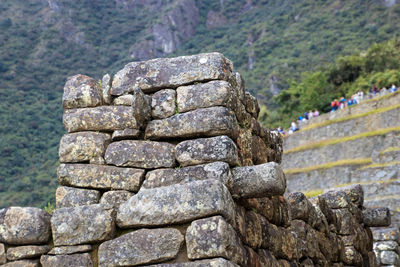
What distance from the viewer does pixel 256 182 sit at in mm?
5281

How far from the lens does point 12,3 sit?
103 metres

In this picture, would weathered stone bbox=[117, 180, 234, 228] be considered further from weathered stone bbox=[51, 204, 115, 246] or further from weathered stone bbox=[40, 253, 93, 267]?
weathered stone bbox=[40, 253, 93, 267]

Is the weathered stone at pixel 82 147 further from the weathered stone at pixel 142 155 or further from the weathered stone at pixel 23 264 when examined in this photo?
the weathered stone at pixel 23 264

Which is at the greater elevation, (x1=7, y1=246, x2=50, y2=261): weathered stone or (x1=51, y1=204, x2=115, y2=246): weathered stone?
(x1=51, y1=204, x2=115, y2=246): weathered stone

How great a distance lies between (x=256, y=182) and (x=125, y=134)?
1319 millimetres

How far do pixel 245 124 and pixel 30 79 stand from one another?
6701 cm

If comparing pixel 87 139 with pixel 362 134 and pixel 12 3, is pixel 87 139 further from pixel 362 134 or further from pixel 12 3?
pixel 12 3

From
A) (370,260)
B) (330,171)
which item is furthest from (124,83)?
(330,171)

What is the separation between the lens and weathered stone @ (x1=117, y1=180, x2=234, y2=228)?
15.5 feet

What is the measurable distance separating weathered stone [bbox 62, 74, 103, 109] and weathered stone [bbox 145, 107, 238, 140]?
2.08 ft

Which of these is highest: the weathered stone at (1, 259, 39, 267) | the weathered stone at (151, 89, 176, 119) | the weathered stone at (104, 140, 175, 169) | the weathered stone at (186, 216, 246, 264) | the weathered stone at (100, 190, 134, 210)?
the weathered stone at (151, 89, 176, 119)

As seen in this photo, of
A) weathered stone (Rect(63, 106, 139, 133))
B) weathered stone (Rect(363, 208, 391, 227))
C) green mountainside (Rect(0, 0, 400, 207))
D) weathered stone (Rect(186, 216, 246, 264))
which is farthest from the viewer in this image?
green mountainside (Rect(0, 0, 400, 207))

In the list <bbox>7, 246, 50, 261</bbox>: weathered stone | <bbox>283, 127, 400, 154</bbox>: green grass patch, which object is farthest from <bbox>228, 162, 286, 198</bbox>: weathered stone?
<bbox>283, 127, 400, 154</bbox>: green grass patch

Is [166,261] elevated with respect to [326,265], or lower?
lower
